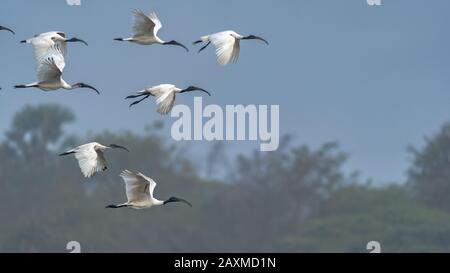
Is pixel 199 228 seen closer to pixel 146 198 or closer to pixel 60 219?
pixel 60 219

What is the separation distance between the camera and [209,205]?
4500cm

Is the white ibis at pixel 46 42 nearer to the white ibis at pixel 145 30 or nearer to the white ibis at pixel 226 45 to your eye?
the white ibis at pixel 145 30

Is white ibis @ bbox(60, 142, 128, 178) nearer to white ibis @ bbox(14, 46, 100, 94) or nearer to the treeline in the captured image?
white ibis @ bbox(14, 46, 100, 94)

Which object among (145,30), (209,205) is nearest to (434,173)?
(209,205)

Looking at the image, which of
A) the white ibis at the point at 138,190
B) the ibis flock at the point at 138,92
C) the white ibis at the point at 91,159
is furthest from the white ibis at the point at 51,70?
the white ibis at the point at 138,190

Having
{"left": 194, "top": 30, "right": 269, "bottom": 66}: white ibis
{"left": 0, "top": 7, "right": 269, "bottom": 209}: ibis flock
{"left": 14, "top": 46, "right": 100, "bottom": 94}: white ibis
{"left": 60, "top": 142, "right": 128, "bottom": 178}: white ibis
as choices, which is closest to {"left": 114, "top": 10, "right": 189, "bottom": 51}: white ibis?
{"left": 0, "top": 7, "right": 269, "bottom": 209}: ibis flock

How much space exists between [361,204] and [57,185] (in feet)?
33.6

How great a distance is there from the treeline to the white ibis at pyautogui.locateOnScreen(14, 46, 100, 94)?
71.9 ft

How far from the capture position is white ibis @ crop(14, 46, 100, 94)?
64.4ft

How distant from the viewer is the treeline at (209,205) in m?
43.2

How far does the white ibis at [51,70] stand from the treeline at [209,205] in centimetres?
2191
